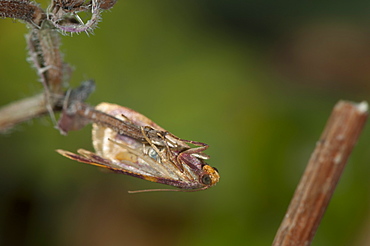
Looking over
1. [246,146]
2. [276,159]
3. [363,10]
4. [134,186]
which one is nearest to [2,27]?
[134,186]

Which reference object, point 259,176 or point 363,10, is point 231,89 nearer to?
point 259,176

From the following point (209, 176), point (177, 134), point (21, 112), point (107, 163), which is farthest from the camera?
point (177, 134)

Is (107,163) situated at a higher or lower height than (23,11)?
lower

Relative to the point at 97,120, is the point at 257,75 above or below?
above

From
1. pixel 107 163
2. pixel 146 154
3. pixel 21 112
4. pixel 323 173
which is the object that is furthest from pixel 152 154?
pixel 21 112

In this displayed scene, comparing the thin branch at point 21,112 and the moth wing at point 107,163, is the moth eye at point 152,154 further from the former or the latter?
the thin branch at point 21,112

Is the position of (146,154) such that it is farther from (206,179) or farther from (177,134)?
(177,134)

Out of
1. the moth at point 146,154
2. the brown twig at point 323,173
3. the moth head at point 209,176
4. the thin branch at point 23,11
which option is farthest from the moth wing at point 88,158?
the brown twig at point 323,173
